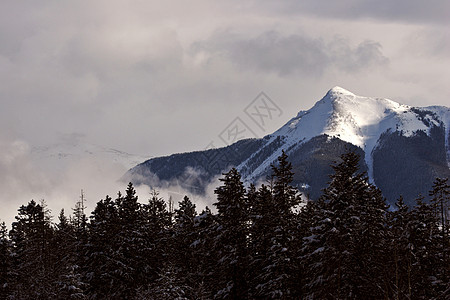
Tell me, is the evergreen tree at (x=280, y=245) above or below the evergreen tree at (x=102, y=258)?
below

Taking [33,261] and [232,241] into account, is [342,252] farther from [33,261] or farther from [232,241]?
[33,261]

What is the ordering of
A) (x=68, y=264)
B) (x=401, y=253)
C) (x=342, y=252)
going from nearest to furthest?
1. (x=342, y=252)
2. (x=401, y=253)
3. (x=68, y=264)

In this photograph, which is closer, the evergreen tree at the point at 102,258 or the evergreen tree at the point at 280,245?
the evergreen tree at the point at 280,245

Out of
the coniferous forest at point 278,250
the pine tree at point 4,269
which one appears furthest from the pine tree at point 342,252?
the pine tree at point 4,269

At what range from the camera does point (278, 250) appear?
39750 mm

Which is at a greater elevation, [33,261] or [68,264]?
[33,261]

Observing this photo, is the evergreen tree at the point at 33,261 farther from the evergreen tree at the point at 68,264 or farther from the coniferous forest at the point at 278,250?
the evergreen tree at the point at 68,264

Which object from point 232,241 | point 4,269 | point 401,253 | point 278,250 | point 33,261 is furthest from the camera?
point 33,261

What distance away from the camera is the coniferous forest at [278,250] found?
37.2 metres

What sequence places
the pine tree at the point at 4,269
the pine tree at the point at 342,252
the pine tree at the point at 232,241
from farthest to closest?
the pine tree at the point at 4,269 → the pine tree at the point at 232,241 → the pine tree at the point at 342,252

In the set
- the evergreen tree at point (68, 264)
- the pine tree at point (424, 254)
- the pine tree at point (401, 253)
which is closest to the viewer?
the pine tree at point (401, 253)

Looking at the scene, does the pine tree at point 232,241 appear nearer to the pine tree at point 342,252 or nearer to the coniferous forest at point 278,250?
the coniferous forest at point 278,250

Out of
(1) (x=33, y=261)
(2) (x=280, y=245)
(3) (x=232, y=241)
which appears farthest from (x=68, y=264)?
(2) (x=280, y=245)

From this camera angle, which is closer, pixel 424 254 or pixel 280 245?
pixel 280 245
